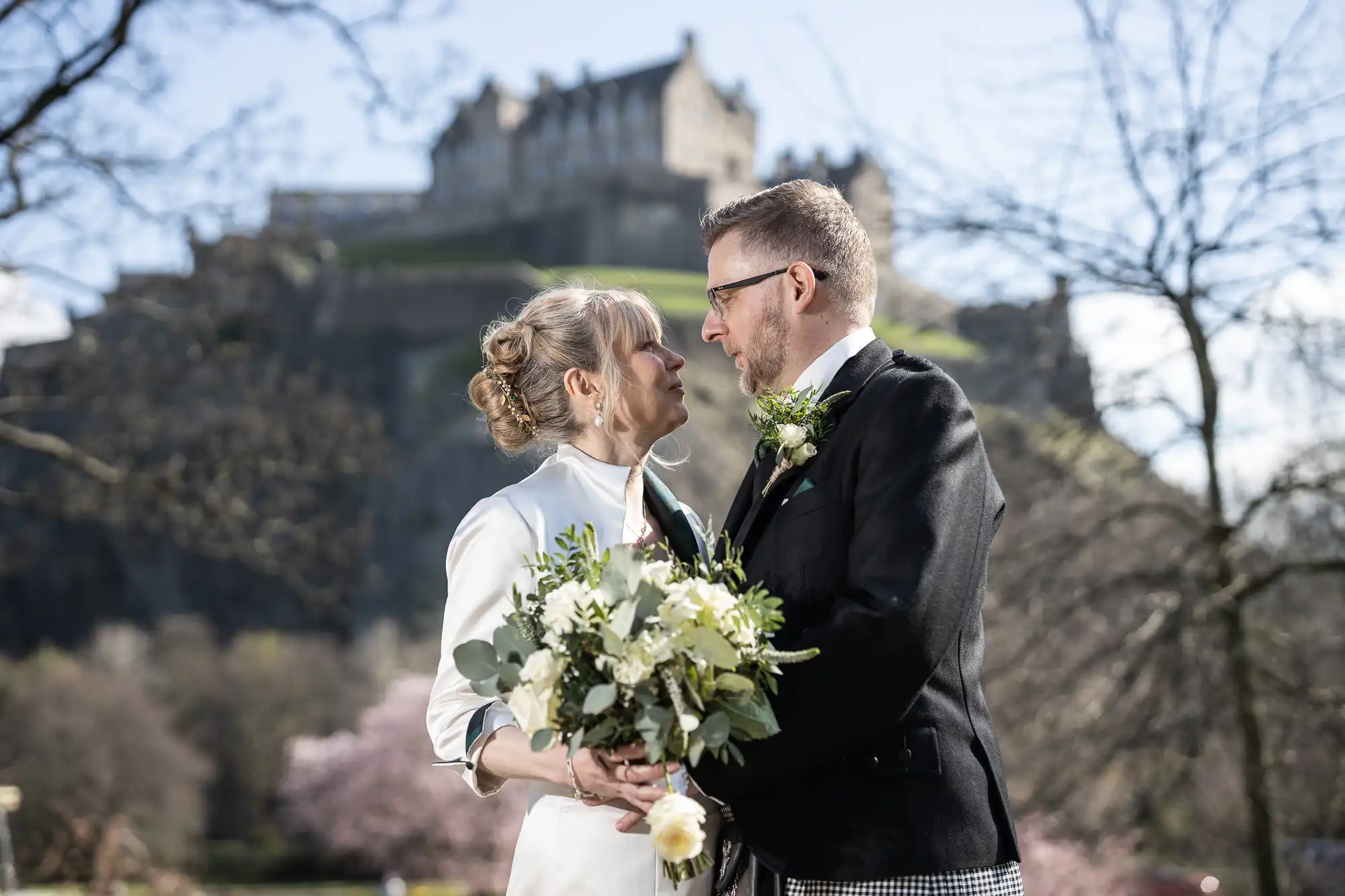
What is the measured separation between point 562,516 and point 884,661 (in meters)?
0.95

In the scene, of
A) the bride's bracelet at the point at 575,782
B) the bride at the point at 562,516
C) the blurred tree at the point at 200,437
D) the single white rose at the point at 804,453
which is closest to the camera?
the bride's bracelet at the point at 575,782

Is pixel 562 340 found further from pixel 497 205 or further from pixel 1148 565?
pixel 497 205

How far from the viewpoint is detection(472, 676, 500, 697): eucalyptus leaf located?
237 cm

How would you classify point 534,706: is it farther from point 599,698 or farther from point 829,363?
point 829,363

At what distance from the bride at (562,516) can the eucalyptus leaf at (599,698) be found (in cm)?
28

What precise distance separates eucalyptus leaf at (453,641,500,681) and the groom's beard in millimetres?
777

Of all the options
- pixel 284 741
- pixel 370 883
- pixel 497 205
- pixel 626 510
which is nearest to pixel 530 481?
pixel 626 510

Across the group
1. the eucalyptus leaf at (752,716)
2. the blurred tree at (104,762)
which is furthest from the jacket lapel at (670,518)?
the blurred tree at (104,762)

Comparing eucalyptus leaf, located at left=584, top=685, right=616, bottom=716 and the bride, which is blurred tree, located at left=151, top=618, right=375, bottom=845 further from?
eucalyptus leaf, located at left=584, top=685, right=616, bottom=716

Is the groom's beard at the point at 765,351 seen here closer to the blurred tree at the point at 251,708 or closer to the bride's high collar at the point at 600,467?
the bride's high collar at the point at 600,467

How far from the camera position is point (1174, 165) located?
24.2ft

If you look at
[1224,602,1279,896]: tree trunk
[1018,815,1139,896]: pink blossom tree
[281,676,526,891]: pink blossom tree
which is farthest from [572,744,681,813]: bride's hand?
[281,676,526,891]: pink blossom tree

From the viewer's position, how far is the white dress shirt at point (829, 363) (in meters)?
2.83

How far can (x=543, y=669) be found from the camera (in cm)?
225
